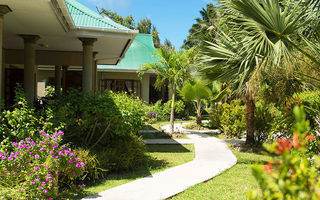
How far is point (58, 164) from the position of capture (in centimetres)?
461

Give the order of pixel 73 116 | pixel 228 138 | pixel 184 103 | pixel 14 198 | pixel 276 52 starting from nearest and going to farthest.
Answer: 1. pixel 14 198
2. pixel 276 52
3. pixel 73 116
4. pixel 228 138
5. pixel 184 103

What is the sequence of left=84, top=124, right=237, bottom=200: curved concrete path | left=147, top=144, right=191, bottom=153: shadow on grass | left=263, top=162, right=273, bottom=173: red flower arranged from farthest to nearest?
left=147, top=144, right=191, bottom=153: shadow on grass → left=84, top=124, right=237, bottom=200: curved concrete path → left=263, top=162, right=273, bottom=173: red flower

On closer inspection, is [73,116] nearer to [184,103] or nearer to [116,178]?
[116,178]

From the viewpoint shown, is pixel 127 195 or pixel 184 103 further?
pixel 184 103

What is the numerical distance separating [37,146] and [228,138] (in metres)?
9.32

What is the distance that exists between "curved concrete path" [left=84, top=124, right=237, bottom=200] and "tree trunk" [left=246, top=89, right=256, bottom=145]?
1289mm

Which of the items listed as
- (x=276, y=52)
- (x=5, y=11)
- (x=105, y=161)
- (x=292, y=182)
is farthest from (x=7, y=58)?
(x=292, y=182)

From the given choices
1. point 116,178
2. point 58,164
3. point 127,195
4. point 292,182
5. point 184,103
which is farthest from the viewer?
point 184,103

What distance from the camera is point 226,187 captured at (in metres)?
5.70

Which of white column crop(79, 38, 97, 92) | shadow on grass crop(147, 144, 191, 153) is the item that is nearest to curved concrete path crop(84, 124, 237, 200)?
shadow on grass crop(147, 144, 191, 153)

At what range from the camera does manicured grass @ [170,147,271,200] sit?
5.13 m

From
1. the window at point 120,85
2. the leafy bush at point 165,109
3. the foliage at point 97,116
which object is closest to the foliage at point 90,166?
the foliage at point 97,116

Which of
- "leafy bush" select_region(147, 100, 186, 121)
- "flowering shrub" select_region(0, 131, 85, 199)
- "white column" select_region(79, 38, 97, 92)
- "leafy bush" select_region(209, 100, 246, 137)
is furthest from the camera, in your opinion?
"leafy bush" select_region(147, 100, 186, 121)

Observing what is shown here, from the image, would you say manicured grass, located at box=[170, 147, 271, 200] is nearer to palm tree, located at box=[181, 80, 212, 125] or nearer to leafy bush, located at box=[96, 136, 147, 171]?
leafy bush, located at box=[96, 136, 147, 171]
